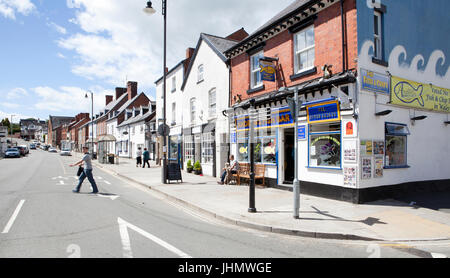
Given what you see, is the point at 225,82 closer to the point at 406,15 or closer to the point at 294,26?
the point at 294,26

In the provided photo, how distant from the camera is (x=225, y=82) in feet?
55.3

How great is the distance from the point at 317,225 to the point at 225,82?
11548mm

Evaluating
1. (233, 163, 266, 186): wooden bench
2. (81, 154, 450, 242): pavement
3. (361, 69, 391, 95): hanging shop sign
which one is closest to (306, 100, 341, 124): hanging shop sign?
(361, 69, 391, 95): hanging shop sign

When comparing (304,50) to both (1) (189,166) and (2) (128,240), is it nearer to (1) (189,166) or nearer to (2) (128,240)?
(2) (128,240)

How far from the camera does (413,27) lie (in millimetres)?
11203

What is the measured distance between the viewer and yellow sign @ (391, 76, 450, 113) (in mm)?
10406

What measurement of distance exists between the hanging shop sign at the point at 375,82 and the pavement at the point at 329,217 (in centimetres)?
369

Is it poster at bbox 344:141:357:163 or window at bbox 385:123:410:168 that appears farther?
window at bbox 385:123:410:168

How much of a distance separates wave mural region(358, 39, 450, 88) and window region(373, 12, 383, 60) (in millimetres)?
447

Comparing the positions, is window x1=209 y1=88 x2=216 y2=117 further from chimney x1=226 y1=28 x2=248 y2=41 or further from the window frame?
chimney x1=226 y1=28 x2=248 y2=41

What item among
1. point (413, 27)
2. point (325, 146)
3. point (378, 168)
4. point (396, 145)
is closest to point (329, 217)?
point (378, 168)

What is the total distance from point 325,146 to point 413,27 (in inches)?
231

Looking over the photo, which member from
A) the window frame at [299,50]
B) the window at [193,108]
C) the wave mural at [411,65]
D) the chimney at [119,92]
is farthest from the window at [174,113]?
the chimney at [119,92]

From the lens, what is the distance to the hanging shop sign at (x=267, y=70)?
12.5 m
